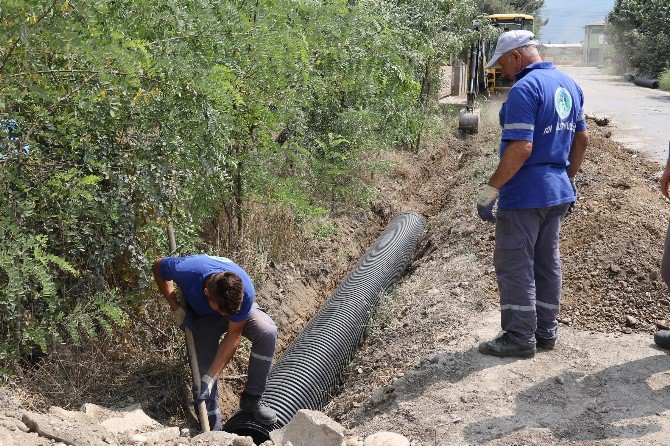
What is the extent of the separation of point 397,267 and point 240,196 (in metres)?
2.19

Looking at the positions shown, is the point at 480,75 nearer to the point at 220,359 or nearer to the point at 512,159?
the point at 512,159

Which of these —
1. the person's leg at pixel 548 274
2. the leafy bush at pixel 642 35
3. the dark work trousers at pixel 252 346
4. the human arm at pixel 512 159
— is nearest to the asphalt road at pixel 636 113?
the leafy bush at pixel 642 35

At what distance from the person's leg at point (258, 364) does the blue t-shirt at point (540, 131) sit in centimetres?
169

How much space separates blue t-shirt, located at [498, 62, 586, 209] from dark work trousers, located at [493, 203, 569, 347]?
0.33ft

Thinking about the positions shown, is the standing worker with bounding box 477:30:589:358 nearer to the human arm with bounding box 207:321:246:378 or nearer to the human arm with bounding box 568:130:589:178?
the human arm with bounding box 568:130:589:178

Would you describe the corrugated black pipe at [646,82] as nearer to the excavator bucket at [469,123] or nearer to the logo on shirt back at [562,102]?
the excavator bucket at [469,123]

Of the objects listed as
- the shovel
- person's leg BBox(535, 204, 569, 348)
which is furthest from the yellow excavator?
the shovel

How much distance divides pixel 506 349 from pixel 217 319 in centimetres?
186

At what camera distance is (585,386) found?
435cm

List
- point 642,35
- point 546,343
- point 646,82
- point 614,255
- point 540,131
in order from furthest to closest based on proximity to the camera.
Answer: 1. point 642,35
2. point 646,82
3. point 614,255
4. point 546,343
5. point 540,131

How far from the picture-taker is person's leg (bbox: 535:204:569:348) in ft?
15.3

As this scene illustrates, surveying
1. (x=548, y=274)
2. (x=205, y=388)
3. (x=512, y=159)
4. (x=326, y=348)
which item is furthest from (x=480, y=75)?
(x=205, y=388)

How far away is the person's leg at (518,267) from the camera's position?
4520 millimetres

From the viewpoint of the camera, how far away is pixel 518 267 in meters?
4.55
